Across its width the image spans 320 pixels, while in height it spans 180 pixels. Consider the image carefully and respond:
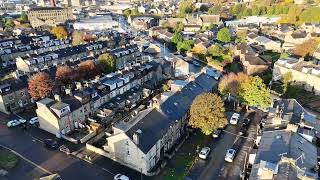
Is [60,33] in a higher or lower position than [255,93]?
higher

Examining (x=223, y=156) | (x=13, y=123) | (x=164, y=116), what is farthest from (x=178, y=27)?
(x=223, y=156)

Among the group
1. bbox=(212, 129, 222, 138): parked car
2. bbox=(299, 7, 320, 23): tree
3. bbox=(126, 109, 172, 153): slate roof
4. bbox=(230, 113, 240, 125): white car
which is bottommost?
bbox=(212, 129, 222, 138): parked car

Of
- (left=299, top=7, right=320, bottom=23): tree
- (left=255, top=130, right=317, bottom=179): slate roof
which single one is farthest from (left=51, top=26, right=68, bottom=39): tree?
(left=299, top=7, right=320, bottom=23): tree

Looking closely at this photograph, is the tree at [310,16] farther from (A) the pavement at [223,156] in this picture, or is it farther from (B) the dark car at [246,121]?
(A) the pavement at [223,156]

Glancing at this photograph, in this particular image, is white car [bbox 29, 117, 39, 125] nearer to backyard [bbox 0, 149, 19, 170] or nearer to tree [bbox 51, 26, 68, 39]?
backyard [bbox 0, 149, 19, 170]

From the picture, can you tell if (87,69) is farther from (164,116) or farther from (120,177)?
(120,177)

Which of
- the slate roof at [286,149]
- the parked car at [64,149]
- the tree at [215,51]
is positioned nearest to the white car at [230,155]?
the slate roof at [286,149]
